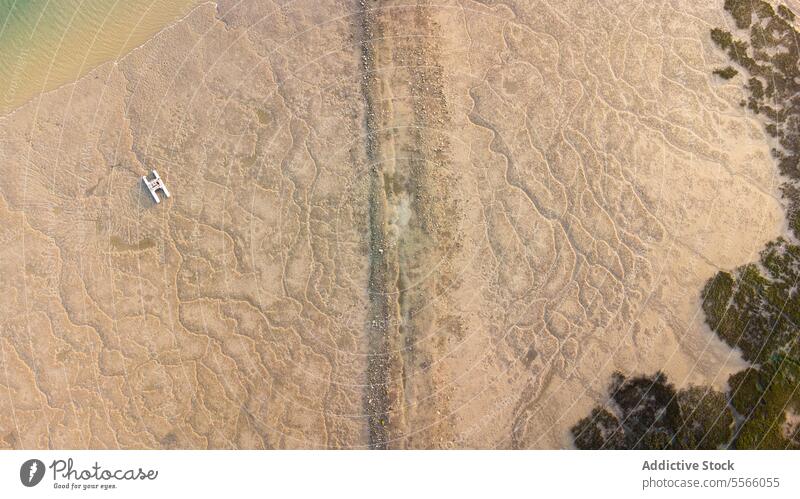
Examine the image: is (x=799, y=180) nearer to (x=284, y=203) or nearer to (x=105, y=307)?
(x=284, y=203)

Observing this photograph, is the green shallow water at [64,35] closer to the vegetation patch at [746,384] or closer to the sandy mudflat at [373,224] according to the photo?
the sandy mudflat at [373,224]
